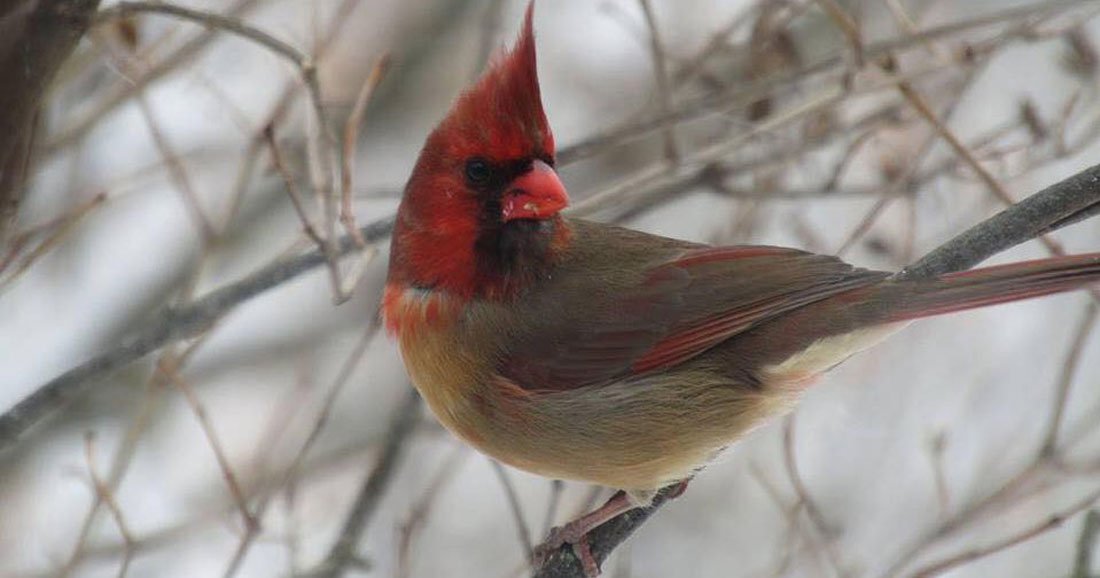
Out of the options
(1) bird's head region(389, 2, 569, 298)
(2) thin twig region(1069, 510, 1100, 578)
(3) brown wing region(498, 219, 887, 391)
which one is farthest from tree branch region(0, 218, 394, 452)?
(2) thin twig region(1069, 510, 1100, 578)

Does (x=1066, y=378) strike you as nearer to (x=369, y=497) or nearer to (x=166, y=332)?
(x=369, y=497)

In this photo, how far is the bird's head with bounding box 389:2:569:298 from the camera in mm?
2852

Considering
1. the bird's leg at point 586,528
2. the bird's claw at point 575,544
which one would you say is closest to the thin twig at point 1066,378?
the bird's leg at point 586,528

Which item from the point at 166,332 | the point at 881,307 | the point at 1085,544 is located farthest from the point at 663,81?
the point at 1085,544

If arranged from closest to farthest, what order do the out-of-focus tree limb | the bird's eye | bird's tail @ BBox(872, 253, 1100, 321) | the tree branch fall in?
the out-of-focus tree limb → bird's tail @ BBox(872, 253, 1100, 321) → the tree branch → the bird's eye

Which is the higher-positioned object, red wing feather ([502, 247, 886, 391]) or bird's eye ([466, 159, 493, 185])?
bird's eye ([466, 159, 493, 185])

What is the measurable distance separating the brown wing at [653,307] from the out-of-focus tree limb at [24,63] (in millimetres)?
1211

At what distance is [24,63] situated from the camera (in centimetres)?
213

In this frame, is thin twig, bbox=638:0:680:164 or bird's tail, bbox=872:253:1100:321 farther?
thin twig, bbox=638:0:680:164

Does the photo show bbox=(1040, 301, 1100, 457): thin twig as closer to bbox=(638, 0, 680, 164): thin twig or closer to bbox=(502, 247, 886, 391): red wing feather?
bbox=(502, 247, 886, 391): red wing feather

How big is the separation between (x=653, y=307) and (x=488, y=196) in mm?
482

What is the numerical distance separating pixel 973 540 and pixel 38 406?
4.84 m

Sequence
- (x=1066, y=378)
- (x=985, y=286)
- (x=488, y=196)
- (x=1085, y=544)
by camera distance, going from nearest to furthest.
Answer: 1. (x=1085, y=544)
2. (x=985, y=286)
3. (x=488, y=196)
4. (x=1066, y=378)

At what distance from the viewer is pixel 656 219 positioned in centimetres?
788
